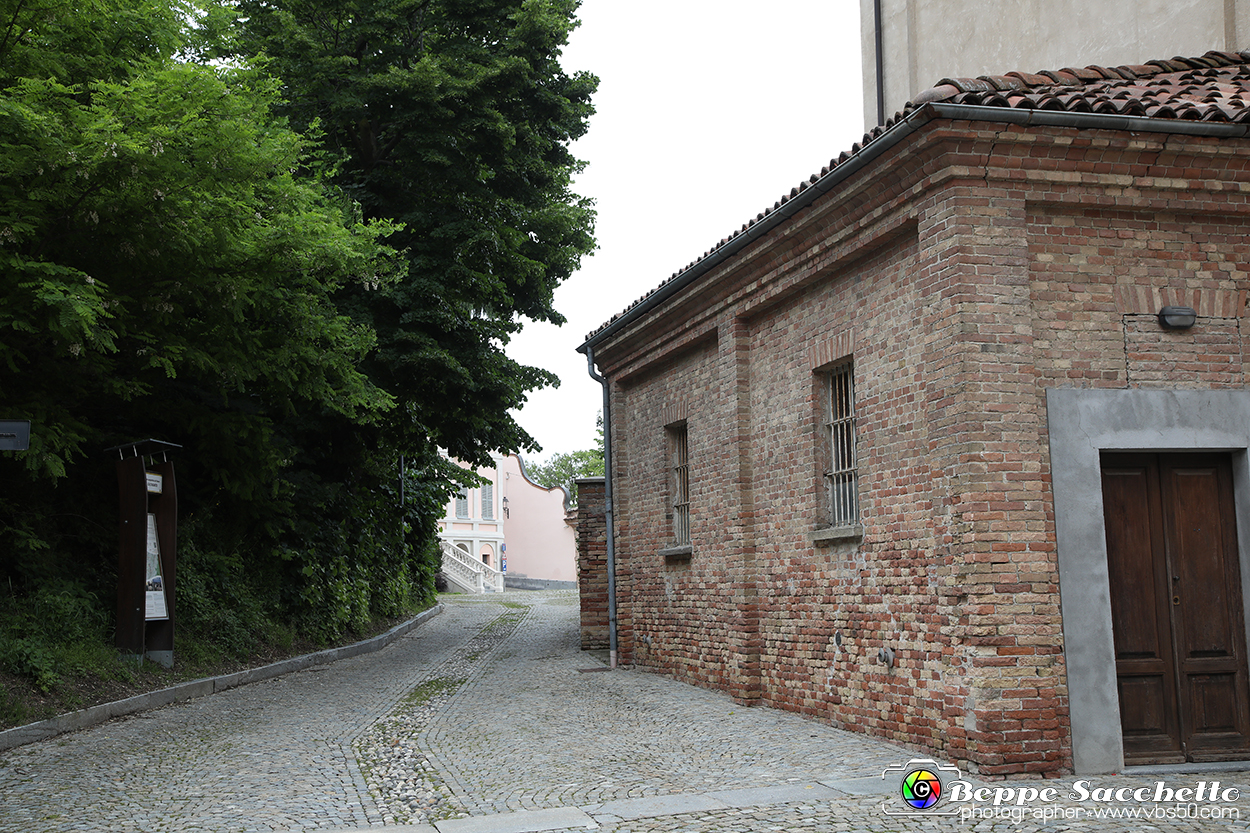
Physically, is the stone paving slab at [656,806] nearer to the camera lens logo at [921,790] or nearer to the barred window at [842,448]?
the camera lens logo at [921,790]

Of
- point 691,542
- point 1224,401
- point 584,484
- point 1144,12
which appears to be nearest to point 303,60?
point 584,484

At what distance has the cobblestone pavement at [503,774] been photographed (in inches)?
242

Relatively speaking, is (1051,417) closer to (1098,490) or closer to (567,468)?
(1098,490)

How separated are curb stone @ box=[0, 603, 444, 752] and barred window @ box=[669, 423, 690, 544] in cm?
586

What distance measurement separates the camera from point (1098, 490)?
24.6ft

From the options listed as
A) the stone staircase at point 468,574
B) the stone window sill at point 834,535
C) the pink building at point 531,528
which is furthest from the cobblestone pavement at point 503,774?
the pink building at point 531,528

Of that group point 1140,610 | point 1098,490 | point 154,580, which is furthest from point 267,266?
point 1140,610

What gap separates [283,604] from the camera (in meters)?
16.5

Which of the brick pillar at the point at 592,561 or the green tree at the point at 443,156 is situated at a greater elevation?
the green tree at the point at 443,156

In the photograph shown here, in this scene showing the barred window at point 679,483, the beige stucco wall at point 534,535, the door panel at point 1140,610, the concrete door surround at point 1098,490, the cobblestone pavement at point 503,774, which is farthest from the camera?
the beige stucco wall at point 534,535

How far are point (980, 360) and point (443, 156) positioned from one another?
11415mm

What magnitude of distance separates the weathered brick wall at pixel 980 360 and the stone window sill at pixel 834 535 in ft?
0.30

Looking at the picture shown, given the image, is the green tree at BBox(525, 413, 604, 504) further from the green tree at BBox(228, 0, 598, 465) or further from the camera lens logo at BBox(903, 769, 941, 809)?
the camera lens logo at BBox(903, 769, 941, 809)

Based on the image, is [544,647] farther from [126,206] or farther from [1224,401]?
[1224,401]
